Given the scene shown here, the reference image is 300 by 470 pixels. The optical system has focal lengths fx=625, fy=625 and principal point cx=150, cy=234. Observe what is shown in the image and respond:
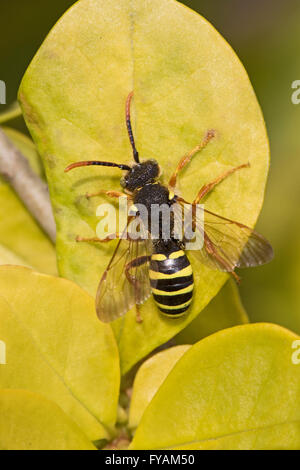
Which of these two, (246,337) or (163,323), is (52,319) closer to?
(163,323)


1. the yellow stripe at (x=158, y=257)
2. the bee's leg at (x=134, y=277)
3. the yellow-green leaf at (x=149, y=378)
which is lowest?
the yellow-green leaf at (x=149, y=378)

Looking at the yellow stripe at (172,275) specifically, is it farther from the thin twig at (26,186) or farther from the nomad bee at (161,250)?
the thin twig at (26,186)

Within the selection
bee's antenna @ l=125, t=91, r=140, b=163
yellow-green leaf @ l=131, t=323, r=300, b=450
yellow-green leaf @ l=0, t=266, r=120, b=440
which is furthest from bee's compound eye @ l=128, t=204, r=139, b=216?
yellow-green leaf @ l=131, t=323, r=300, b=450

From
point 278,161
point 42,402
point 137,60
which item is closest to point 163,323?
point 42,402

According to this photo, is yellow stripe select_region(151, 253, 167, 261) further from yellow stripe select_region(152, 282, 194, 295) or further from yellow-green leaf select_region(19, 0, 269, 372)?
yellow-green leaf select_region(19, 0, 269, 372)

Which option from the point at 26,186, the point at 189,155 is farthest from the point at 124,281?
the point at 189,155

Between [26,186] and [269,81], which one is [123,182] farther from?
[269,81]

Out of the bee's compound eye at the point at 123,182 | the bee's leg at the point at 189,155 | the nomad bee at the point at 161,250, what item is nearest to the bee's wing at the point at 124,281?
the nomad bee at the point at 161,250
